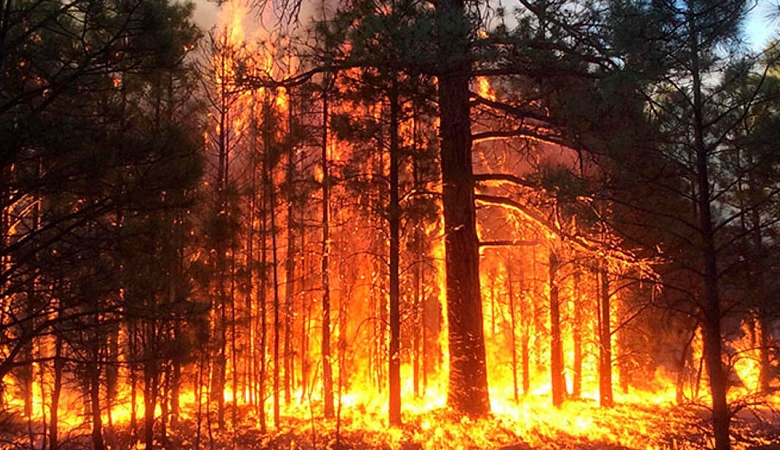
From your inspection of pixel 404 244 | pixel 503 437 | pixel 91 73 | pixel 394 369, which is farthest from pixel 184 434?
pixel 91 73

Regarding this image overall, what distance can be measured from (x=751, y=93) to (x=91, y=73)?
312 inches

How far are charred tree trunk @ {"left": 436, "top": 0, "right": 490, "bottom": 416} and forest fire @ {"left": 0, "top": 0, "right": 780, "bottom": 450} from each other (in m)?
0.04

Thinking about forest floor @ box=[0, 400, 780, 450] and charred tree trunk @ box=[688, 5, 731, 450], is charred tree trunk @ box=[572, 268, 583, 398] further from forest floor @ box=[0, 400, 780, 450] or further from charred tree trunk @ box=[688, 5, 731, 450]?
charred tree trunk @ box=[688, 5, 731, 450]

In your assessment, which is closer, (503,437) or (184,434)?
(503,437)

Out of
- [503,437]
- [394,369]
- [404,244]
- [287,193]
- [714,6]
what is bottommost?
[503,437]

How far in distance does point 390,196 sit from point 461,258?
6.08 ft

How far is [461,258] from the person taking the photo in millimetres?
10852

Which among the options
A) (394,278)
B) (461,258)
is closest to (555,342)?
(461,258)

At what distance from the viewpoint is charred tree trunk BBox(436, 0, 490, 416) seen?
416 inches

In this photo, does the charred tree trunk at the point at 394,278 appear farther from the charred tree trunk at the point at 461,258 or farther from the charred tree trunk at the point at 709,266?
the charred tree trunk at the point at 709,266

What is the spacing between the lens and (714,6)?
6.63 m

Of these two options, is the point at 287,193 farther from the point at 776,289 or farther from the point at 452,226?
the point at 776,289

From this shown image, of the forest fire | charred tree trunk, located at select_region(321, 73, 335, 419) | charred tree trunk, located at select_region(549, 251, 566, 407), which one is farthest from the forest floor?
charred tree trunk, located at select_region(549, 251, 566, 407)

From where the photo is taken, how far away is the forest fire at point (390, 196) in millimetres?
6520
